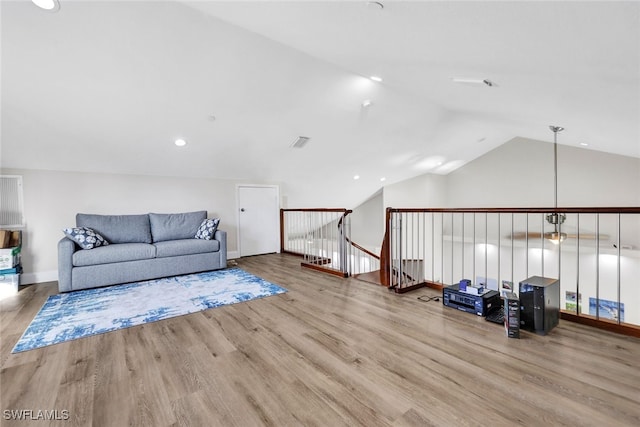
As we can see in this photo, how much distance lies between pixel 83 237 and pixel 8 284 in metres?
0.94

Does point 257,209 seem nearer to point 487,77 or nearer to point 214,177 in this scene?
point 214,177

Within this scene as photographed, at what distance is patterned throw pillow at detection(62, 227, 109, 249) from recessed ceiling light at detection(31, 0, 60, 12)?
2.61 meters

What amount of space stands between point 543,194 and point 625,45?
6731mm

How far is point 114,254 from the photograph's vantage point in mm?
3824

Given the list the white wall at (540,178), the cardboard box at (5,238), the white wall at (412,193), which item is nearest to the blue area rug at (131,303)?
the cardboard box at (5,238)

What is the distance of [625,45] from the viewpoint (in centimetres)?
171

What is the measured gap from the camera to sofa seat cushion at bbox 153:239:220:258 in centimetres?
421

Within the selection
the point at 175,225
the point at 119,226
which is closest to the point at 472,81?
the point at 175,225

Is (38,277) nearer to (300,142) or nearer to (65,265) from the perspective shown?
(65,265)

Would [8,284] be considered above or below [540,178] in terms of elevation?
below

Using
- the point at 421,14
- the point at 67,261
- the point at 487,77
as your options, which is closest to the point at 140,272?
the point at 67,261

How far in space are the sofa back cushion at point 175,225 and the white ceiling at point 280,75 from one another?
835 mm
